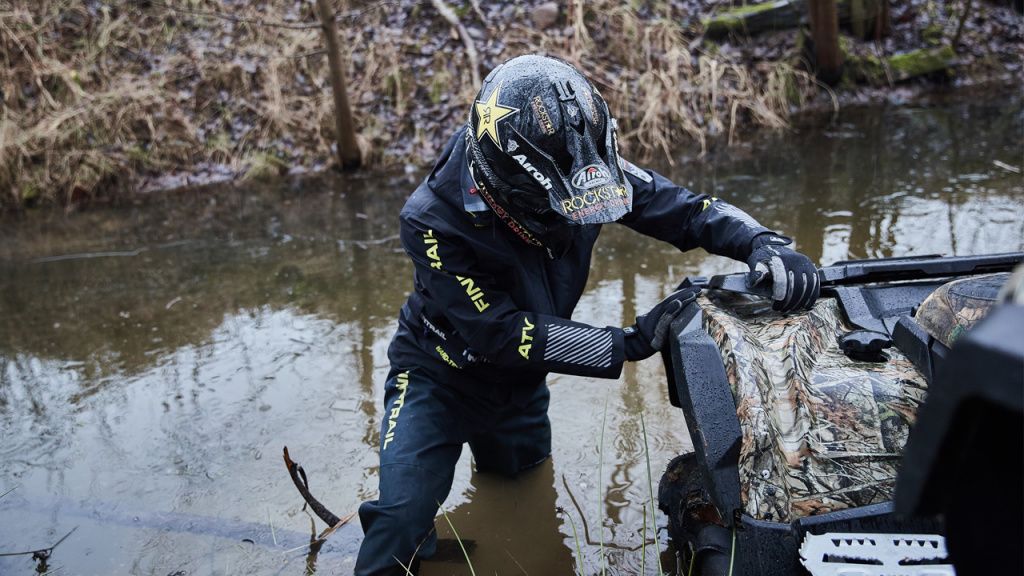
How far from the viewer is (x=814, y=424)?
1812 mm

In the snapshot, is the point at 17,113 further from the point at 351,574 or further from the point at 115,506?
the point at 351,574

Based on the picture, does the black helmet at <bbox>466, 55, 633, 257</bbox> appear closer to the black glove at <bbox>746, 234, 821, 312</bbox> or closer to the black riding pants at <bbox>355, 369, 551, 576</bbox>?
the black glove at <bbox>746, 234, 821, 312</bbox>

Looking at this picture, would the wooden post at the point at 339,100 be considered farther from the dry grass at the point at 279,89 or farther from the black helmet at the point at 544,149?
the black helmet at the point at 544,149

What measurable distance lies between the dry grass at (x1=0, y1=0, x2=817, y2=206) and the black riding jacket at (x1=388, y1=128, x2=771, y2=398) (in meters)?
4.42

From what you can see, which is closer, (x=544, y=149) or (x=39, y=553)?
(x=544, y=149)

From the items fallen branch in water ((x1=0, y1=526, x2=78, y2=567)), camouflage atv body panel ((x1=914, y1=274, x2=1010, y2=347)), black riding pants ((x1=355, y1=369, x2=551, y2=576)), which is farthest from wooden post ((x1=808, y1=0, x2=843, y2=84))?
fallen branch in water ((x1=0, y1=526, x2=78, y2=567))

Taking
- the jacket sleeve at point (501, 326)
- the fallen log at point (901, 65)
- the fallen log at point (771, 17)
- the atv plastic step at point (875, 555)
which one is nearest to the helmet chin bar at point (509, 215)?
the jacket sleeve at point (501, 326)

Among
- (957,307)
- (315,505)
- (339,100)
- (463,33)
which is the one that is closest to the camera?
(957,307)

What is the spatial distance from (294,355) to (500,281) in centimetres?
192

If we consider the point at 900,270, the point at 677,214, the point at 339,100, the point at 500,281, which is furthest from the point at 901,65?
the point at 500,281

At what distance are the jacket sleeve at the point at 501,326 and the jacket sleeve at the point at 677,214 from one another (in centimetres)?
47

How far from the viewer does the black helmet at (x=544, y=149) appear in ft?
7.65

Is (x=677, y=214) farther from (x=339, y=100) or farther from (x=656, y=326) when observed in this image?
Result: (x=339, y=100)

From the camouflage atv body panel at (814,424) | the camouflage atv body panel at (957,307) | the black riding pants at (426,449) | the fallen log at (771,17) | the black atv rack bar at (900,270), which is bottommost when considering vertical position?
the black riding pants at (426,449)
